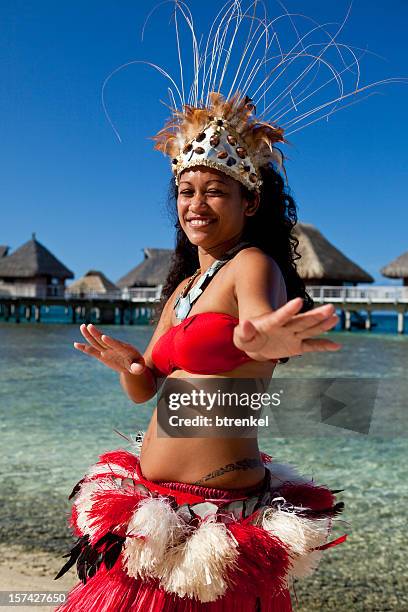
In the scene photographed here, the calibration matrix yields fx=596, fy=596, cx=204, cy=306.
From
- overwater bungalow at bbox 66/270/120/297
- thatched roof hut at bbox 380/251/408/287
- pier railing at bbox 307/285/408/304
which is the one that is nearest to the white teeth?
pier railing at bbox 307/285/408/304

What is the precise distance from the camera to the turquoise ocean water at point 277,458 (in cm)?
378

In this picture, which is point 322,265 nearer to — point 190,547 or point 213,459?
point 213,459

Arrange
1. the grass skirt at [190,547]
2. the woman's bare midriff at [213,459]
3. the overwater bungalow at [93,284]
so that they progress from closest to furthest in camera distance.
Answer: the grass skirt at [190,547]
the woman's bare midriff at [213,459]
the overwater bungalow at [93,284]

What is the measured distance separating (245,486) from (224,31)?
1.35m

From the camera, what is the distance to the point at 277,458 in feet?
23.2

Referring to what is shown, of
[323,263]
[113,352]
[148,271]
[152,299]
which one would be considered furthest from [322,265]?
[113,352]

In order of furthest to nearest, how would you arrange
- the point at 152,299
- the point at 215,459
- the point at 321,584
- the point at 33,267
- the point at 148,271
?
the point at 148,271
the point at 33,267
the point at 152,299
the point at 321,584
the point at 215,459

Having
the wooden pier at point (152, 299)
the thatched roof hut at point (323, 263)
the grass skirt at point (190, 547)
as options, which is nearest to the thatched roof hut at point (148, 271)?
the wooden pier at point (152, 299)

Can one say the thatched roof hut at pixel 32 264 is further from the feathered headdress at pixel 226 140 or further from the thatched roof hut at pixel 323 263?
the feathered headdress at pixel 226 140

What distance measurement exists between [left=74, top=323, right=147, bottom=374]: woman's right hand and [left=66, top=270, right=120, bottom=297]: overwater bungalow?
4990cm

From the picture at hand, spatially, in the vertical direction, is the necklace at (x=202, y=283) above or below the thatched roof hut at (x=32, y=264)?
below

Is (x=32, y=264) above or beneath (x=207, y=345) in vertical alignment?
above

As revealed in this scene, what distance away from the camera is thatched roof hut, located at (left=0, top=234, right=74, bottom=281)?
46188mm

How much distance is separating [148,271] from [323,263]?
15652 mm
